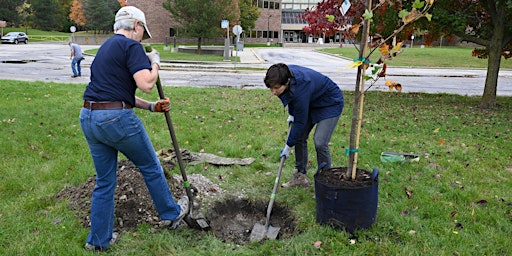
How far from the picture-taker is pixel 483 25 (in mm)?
11414

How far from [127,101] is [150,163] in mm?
594

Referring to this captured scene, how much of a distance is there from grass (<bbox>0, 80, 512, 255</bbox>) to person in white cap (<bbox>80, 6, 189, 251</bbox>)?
1.45ft

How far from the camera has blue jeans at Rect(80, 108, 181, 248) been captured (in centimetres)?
311

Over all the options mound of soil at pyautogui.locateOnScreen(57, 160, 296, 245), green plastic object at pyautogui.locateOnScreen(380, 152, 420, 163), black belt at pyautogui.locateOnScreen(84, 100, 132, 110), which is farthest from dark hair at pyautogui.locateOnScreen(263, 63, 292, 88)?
green plastic object at pyautogui.locateOnScreen(380, 152, 420, 163)

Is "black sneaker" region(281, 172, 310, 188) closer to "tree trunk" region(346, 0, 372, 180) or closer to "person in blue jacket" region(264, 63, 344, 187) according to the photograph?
"person in blue jacket" region(264, 63, 344, 187)

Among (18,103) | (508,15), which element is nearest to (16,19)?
(18,103)

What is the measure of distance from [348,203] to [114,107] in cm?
212

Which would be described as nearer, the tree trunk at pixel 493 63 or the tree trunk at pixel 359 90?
the tree trunk at pixel 359 90

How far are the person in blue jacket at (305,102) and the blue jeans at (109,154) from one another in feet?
4.07

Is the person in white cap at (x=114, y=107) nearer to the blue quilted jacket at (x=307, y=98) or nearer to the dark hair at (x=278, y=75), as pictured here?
the dark hair at (x=278, y=75)

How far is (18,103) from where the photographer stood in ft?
30.0

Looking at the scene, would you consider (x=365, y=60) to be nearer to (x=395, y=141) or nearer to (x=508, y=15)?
(x=395, y=141)

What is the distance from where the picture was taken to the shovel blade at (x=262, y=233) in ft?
12.4

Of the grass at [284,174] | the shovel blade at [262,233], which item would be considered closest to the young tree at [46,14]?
the grass at [284,174]
